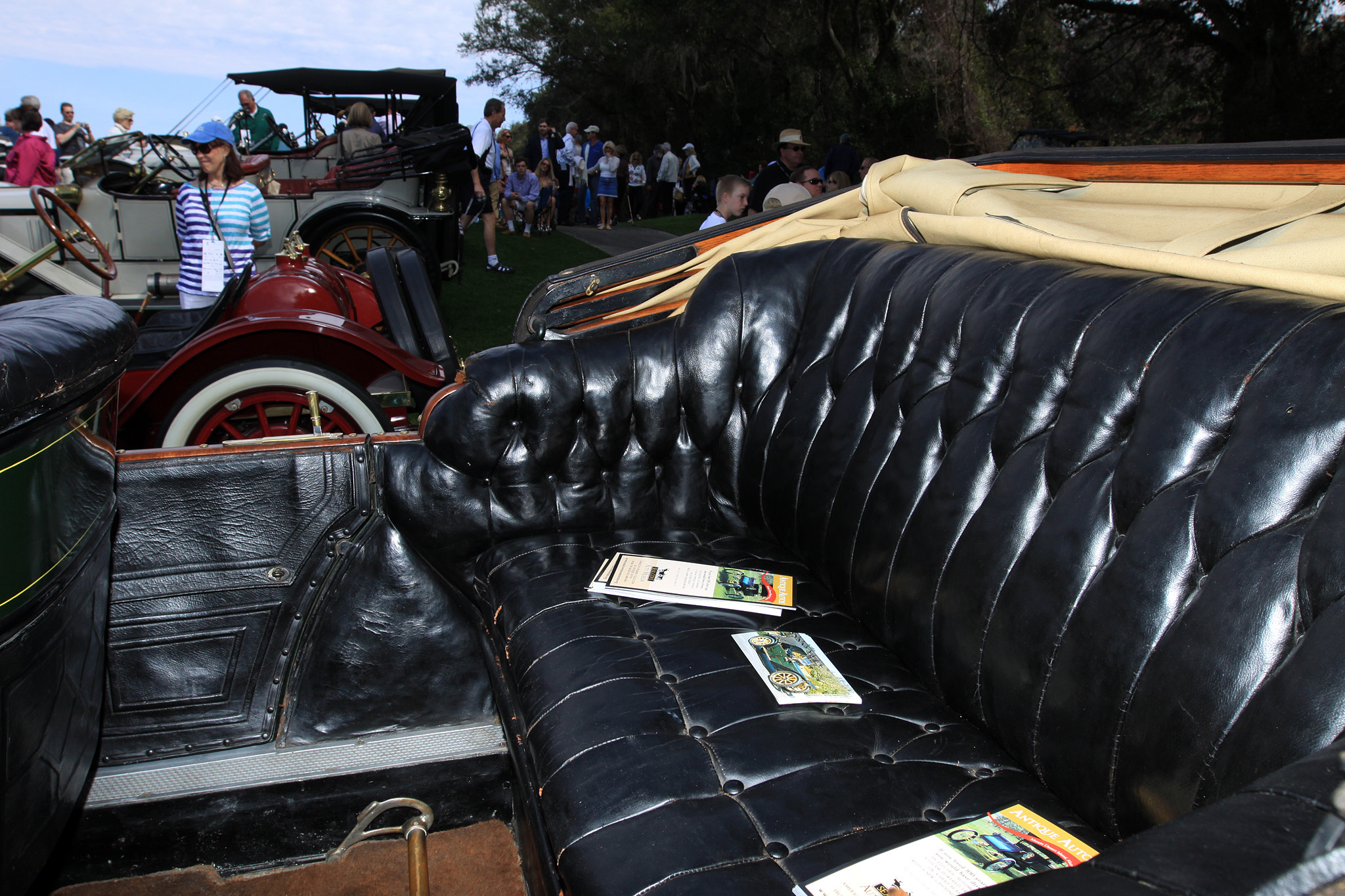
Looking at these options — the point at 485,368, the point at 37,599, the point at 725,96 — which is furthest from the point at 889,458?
the point at 725,96

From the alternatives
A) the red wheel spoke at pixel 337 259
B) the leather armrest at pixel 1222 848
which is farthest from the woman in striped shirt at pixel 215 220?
the leather armrest at pixel 1222 848

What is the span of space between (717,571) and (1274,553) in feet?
3.86

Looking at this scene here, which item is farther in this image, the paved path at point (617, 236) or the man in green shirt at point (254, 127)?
the paved path at point (617, 236)

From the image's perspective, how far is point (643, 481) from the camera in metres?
2.41

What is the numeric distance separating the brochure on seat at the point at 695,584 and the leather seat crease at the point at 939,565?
0.14 feet

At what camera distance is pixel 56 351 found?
131 cm

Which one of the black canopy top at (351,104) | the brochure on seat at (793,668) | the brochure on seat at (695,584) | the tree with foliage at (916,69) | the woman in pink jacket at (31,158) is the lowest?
the brochure on seat at (793,668)

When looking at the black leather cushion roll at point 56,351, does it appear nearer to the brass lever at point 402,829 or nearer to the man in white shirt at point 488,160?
the brass lever at point 402,829

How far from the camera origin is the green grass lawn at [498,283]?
6.57 meters

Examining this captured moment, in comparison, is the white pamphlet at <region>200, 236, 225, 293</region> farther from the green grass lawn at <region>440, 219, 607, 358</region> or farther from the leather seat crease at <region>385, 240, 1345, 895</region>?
the leather seat crease at <region>385, 240, 1345, 895</region>

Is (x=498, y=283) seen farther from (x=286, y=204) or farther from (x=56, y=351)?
(x=56, y=351)

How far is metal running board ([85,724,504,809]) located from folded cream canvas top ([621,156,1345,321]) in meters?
1.36

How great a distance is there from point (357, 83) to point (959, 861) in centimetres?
977

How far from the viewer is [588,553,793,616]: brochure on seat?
1.89 m
